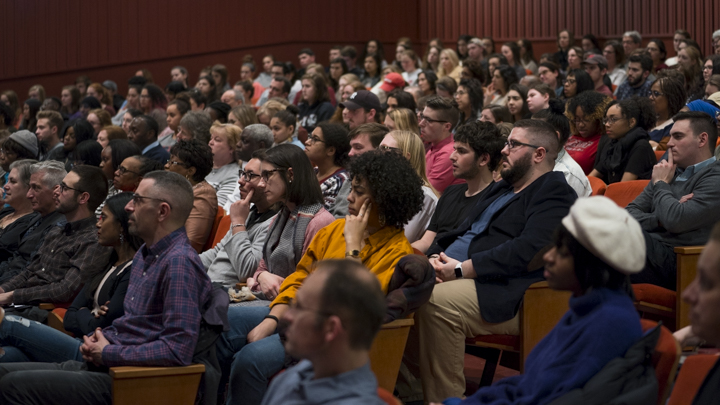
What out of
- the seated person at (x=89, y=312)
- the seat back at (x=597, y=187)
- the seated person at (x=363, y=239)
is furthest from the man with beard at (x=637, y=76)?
the seated person at (x=89, y=312)

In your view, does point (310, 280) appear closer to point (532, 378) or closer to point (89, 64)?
point (532, 378)

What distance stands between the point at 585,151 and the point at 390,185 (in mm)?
2711

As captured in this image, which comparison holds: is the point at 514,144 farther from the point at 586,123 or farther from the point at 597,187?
the point at 586,123

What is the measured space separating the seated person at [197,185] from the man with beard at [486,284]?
4.46 ft

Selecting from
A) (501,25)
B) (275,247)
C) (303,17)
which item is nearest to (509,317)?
(275,247)

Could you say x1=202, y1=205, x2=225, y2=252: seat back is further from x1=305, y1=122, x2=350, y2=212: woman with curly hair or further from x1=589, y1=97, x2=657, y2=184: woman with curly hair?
x1=589, y1=97, x2=657, y2=184: woman with curly hair

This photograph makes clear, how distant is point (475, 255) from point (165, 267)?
1.23m

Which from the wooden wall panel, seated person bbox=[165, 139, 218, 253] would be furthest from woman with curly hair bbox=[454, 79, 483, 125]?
the wooden wall panel

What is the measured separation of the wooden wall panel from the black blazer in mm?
7929

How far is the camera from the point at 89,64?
453 inches

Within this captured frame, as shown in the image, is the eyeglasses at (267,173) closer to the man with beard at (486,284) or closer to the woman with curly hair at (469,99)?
the man with beard at (486,284)

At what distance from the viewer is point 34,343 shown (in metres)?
3.09

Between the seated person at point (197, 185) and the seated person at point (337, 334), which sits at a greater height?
the seated person at point (337, 334)

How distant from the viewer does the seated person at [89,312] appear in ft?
9.71
